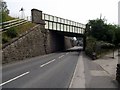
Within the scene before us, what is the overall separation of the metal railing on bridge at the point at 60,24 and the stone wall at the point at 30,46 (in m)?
1.66

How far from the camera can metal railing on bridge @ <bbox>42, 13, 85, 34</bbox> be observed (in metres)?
48.5

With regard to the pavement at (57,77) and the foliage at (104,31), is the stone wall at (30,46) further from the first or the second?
the foliage at (104,31)

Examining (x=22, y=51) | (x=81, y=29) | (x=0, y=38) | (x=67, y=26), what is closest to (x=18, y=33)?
(x=22, y=51)

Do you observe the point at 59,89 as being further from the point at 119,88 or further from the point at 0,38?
the point at 0,38

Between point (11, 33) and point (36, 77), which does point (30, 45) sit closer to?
point (11, 33)

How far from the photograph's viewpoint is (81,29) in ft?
233

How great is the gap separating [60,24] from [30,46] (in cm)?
2075

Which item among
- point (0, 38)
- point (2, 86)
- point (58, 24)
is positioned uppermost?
point (58, 24)

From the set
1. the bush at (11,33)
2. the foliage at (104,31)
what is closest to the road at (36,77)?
the bush at (11,33)

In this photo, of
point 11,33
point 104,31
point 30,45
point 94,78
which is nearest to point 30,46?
point 30,45

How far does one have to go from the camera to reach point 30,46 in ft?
116

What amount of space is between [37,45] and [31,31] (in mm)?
3899

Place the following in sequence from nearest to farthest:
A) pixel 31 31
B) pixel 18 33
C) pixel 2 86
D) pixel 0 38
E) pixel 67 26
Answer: pixel 2 86 → pixel 0 38 → pixel 18 33 → pixel 31 31 → pixel 67 26

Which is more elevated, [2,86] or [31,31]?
[31,31]
